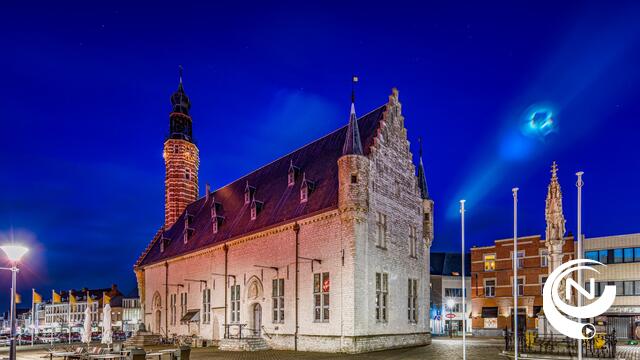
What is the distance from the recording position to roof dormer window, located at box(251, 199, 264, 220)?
3675 cm

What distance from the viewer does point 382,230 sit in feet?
101

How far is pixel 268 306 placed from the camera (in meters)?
32.8

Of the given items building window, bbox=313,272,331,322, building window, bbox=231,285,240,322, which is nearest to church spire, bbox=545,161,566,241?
building window, bbox=313,272,331,322

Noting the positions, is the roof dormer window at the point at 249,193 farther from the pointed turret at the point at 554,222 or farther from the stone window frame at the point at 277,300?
the pointed turret at the point at 554,222

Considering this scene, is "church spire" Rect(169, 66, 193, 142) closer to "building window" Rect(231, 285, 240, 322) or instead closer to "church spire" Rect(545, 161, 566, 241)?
"building window" Rect(231, 285, 240, 322)

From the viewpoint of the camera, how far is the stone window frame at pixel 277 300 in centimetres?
3195

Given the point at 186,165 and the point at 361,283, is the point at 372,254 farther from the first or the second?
the point at 186,165

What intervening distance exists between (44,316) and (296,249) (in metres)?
138

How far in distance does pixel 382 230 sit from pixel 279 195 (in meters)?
8.41

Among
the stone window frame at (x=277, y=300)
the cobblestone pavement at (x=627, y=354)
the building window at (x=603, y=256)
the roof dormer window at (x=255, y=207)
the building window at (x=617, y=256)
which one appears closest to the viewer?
the cobblestone pavement at (x=627, y=354)

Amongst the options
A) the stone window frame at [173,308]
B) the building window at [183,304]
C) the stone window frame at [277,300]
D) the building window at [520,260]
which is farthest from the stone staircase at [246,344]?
the building window at [520,260]

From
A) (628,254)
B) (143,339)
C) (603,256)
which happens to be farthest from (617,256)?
(143,339)

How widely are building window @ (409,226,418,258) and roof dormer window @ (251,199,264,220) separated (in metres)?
10.4

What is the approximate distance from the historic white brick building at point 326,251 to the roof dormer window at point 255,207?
8cm
